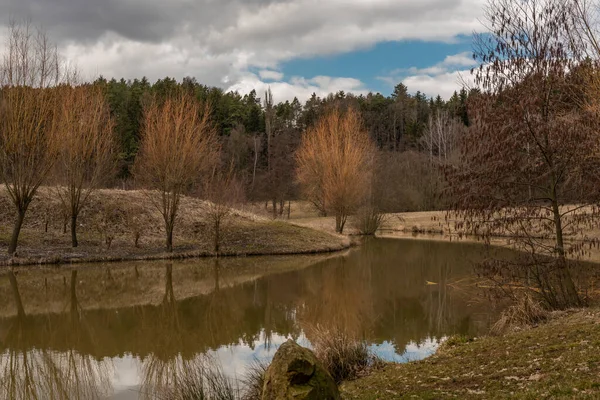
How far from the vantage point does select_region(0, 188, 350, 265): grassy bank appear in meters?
22.3

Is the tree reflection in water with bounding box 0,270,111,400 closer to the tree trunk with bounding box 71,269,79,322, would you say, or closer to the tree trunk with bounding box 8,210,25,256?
the tree trunk with bounding box 71,269,79,322

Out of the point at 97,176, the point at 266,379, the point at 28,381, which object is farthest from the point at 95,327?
the point at 97,176

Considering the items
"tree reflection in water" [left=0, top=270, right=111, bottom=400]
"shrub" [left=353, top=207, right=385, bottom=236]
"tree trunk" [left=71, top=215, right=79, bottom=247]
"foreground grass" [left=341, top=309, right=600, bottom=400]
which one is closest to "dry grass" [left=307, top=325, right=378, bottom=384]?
"foreground grass" [left=341, top=309, right=600, bottom=400]

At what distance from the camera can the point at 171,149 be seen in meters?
22.9

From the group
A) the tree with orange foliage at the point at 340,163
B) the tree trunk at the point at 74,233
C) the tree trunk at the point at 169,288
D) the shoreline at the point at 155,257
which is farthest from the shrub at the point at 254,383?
the tree with orange foliage at the point at 340,163

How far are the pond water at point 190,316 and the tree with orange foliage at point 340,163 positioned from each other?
12.5 metres

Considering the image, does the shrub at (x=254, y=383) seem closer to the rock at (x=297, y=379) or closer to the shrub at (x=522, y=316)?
the rock at (x=297, y=379)

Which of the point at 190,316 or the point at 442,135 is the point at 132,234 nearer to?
the point at 190,316

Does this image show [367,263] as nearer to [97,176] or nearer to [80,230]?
[97,176]

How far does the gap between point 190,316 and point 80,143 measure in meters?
13.6

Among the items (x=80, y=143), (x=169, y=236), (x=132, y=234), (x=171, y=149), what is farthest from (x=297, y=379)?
(x=132, y=234)

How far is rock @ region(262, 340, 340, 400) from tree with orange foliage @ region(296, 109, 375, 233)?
96.1ft

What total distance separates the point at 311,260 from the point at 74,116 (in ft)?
42.7

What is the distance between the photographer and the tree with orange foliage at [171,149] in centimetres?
2281
